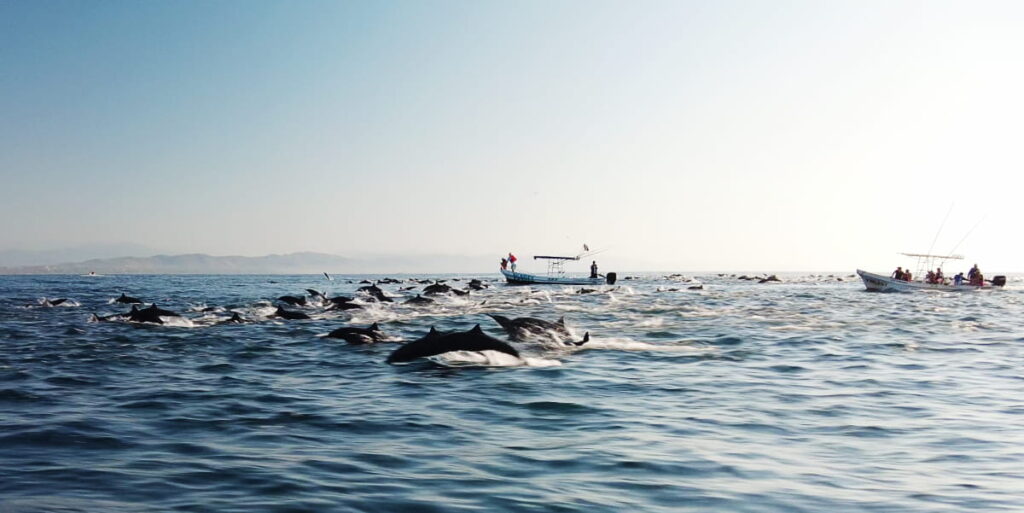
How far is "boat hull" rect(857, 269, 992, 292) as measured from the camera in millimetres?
57750

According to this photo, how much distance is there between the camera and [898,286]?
5819 centimetres

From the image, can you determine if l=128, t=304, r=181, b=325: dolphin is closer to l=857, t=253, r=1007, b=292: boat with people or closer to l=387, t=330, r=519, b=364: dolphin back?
l=387, t=330, r=519, b=364: dolphin back

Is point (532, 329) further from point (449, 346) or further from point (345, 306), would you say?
point (345, 306)

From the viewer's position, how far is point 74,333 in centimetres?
2062

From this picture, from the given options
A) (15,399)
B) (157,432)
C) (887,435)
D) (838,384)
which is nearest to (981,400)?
(838,384)

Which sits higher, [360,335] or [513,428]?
[360,335]

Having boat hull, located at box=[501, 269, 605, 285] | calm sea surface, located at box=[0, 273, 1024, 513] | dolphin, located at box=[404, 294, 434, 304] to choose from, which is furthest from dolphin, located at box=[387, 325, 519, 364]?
boat hull, located at box=[501, 269, 605, 285]

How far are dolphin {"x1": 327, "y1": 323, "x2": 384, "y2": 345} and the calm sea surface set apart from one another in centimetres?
64

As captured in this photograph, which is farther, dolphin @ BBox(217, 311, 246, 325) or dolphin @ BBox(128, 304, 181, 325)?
dolphin @ BBox(217, 311, 246, 325)

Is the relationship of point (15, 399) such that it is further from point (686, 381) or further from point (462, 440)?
point (686, 381)

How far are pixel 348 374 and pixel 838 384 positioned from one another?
8.37 m

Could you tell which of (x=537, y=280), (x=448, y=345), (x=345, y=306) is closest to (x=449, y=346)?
(x=448, y=345)

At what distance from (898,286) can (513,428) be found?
58159mm

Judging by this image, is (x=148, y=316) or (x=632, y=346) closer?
(x=632, y=346)
